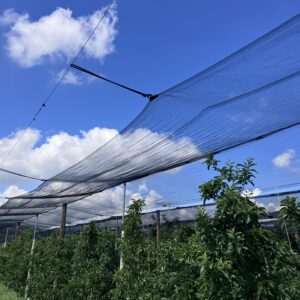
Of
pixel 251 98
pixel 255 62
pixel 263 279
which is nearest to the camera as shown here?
pixel 263 279

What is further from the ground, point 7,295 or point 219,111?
point 219,111

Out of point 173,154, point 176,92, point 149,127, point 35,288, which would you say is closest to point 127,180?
point 173,154

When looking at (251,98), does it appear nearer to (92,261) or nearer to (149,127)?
(149,127)

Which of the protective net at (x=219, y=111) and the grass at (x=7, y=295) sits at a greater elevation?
the protective net at (x=219, y=111)

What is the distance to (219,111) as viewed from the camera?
157 inches

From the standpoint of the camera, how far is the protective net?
3.08 meters

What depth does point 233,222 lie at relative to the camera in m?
3.26

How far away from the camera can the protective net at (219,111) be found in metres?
3.08

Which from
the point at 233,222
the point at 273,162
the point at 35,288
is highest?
the point at 273,162

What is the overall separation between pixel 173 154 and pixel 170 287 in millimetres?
1794

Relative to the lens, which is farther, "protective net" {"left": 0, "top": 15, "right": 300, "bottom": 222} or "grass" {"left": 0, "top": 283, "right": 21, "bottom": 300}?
"grass" {"left": 0, "top": 283, "right": 21, "bottom": 300}

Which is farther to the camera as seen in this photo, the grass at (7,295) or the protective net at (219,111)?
the grass at (7,295)

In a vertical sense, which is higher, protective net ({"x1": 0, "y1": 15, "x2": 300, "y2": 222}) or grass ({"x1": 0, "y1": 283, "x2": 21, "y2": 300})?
protective net ({"x1": 0, "y1": 15, "x2": 300, "y2": 222})

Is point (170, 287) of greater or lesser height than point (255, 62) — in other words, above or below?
below
